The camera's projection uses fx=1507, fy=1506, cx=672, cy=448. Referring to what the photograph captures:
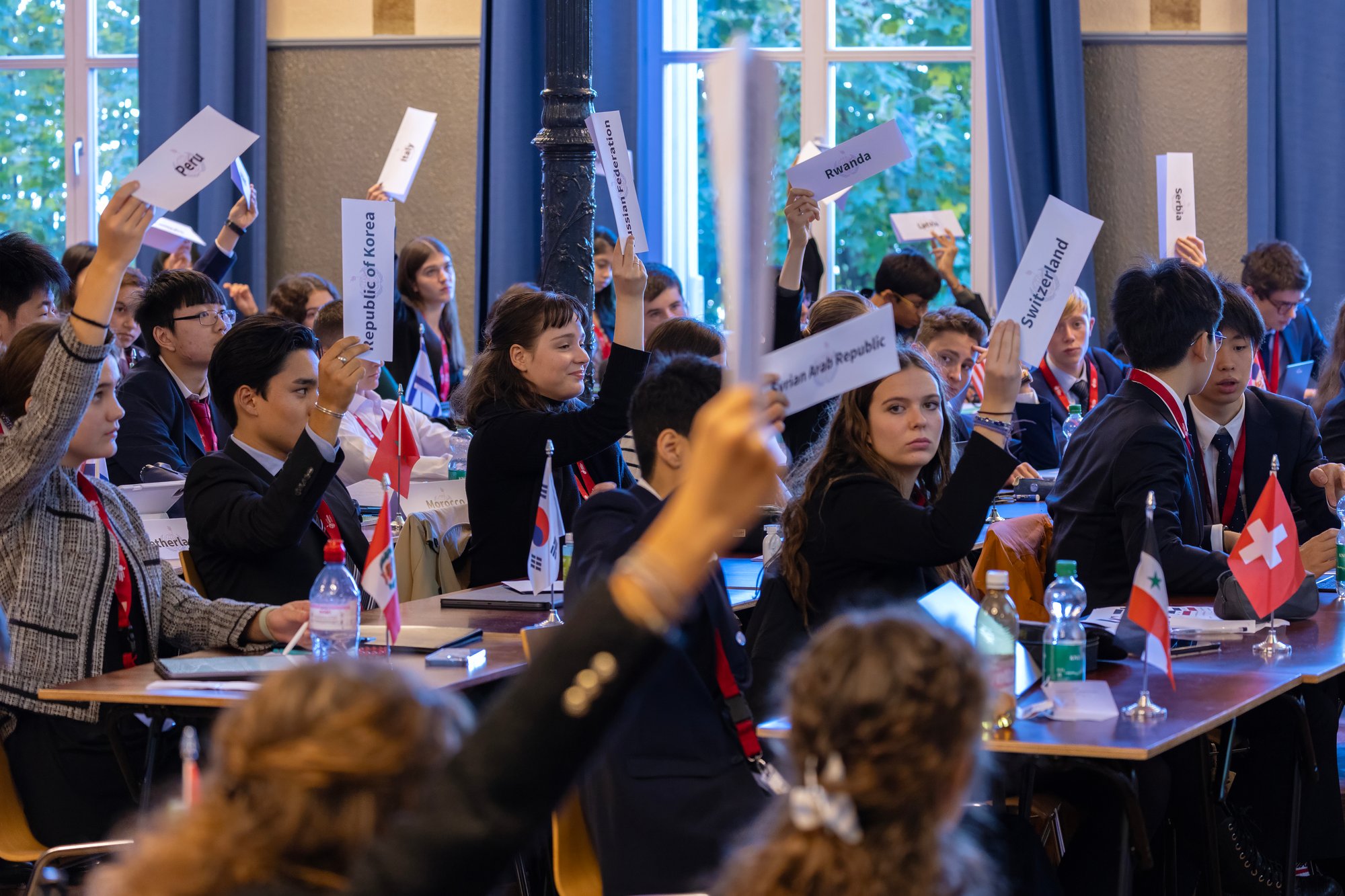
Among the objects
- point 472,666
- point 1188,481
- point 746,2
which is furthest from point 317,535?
point 746,2

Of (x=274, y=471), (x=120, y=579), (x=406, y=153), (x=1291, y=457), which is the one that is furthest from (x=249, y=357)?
(x=406, y=153)

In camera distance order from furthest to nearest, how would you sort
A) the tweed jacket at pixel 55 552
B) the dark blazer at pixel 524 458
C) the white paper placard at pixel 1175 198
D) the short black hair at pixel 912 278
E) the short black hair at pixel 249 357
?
the short black hair at pixel 912 278, the white paper placard at pixel 1175 198, the dark blazer at pixel 524 458, the short black hair at pixel 249 357, the tweed jacket at pixel 55 552

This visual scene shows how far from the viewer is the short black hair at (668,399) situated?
2.69 meters

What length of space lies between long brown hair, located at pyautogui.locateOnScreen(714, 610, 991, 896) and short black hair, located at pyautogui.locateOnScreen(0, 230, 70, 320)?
3761 mm

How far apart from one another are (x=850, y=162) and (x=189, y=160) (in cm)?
223

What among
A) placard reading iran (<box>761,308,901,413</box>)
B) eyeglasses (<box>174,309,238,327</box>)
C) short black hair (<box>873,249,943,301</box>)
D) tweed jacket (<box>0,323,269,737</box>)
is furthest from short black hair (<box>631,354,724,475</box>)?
short black hair (<box>873,249,943,301</box>)

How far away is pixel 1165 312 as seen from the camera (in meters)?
3.89

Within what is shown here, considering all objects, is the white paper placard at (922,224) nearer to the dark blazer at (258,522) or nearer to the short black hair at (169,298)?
the short black hair at (169,298)

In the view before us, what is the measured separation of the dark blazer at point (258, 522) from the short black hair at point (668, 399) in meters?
0.94

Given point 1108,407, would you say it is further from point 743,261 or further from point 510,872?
point 743,261

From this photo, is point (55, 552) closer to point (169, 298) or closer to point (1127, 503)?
point (169, 298)

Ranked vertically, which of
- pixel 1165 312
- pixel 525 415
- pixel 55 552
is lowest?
pixel 55 552

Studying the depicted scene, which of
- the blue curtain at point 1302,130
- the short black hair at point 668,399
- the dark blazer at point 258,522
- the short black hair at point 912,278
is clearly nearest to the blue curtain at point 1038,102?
the blue curtain at point 1302,130

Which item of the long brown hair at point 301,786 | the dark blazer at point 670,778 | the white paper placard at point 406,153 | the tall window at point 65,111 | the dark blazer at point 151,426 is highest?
the tall window at point 65,111
